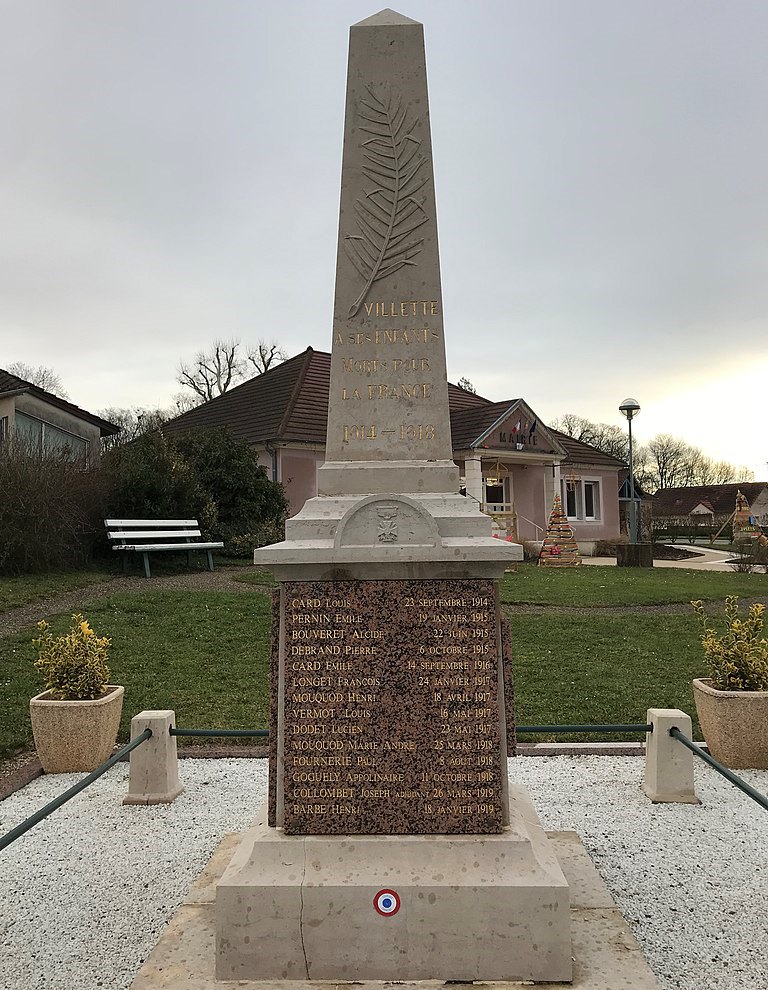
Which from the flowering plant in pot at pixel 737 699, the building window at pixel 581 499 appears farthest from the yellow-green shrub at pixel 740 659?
the building window at pixel 581 499

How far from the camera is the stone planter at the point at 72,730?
18.2 feet

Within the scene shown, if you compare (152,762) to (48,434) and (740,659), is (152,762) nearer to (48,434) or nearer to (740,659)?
(740,659)

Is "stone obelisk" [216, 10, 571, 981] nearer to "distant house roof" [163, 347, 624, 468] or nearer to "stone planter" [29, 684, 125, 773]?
"stone planter" [29, 684, 125, 773]

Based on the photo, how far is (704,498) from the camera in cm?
6138

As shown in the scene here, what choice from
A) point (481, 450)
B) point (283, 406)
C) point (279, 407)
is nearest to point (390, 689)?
point (481, 450)

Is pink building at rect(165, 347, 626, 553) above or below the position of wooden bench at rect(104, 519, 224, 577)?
above

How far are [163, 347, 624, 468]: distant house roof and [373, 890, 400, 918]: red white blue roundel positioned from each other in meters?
17.0

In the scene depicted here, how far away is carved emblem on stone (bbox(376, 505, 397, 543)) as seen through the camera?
329 centimetres

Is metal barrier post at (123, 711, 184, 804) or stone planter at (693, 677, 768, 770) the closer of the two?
metal barrier post at (123, 711, 184, 804)

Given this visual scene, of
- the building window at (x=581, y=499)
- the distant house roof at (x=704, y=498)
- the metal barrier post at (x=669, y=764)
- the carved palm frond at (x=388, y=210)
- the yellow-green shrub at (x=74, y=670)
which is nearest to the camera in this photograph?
the carved palm frond at (x=388, y=210)

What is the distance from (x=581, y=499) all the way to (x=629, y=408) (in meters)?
7.72

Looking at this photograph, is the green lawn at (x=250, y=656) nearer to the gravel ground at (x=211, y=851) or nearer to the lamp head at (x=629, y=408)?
the gravel ground at (x=211, y=851)

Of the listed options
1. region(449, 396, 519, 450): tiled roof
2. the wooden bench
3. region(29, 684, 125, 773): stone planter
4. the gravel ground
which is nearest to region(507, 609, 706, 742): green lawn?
the gravel ground

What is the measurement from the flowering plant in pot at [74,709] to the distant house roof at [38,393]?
577 inches
